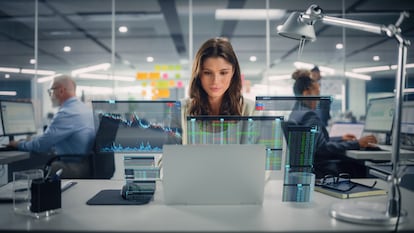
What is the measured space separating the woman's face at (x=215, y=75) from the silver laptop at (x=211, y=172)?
2.97ft

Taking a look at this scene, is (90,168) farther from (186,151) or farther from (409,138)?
(409,138)

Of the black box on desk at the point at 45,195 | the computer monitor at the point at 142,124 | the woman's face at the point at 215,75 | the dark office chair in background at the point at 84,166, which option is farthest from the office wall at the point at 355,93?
the black box on desk at the point at 45,195

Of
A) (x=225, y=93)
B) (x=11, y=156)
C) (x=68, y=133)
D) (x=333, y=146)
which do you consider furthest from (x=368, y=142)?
(x=11, y=156)


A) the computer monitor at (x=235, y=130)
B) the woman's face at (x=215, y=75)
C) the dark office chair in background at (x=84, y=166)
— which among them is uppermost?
the woman's face at (x=215, y=75)

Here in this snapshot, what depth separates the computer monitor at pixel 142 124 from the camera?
1.46m

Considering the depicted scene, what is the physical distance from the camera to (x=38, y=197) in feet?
3.95

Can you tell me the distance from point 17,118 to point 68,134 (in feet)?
2.53

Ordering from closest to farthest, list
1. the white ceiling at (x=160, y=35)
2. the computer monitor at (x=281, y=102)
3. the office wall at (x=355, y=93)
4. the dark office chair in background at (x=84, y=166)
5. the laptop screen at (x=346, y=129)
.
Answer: the computer monitor at (x=281, y=102) < the dark office chair in background at (x=84, y=166) < the laptop screen at (x=346, y=129) < the white ceiling at (x=160, y=35) < the office wall at (x=355, y=93)

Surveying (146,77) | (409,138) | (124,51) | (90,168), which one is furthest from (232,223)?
(124,51)

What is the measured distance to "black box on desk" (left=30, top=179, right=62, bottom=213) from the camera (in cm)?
120

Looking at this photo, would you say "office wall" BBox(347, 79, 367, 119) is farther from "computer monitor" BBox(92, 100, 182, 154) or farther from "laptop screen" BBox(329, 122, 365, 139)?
"computer monitor" BBox(92, 100, 182, 154)

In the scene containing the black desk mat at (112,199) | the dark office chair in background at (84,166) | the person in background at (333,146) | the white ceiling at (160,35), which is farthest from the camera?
the white ceiling at (160,35)

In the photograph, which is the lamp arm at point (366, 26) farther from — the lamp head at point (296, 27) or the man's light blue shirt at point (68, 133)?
the man's light blue shirt at point (68, 133)

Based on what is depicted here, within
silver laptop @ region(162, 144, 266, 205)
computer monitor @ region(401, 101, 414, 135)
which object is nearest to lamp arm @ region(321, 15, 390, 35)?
silver laptop @ region(162, 144, 266, 205)
